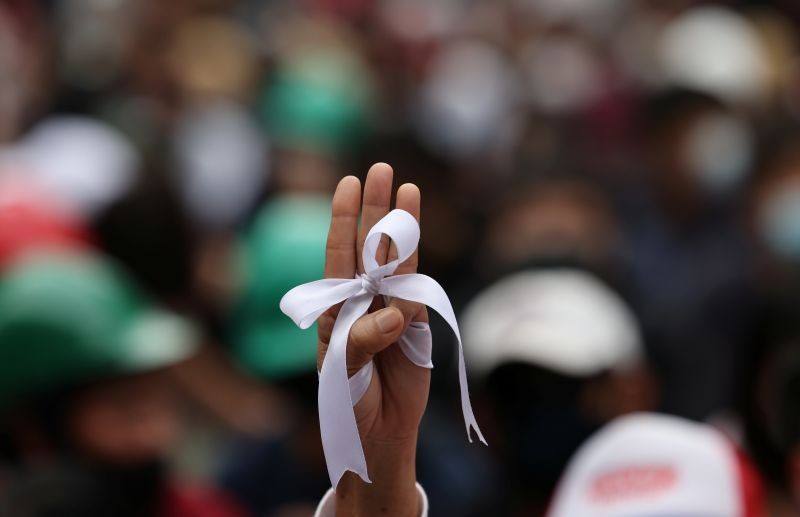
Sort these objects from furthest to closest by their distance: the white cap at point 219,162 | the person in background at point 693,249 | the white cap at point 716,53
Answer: the white cap at point 716,53, the white cap at point 219,162, the person in background at point 693,249

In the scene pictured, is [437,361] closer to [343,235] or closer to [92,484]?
[92,484]

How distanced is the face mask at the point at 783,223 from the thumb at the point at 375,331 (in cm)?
310

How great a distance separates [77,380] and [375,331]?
1.29 meters

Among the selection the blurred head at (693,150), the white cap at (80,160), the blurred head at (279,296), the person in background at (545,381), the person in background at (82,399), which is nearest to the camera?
the person in background at (82,399)

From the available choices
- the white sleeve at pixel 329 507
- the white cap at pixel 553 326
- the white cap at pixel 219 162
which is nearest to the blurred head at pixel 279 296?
the white cap at pixel 553 326

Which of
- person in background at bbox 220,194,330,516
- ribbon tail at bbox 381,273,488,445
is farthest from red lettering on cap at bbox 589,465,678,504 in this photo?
person in background at bbox 220,194,330,516

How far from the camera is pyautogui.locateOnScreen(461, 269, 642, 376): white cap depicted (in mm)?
2787

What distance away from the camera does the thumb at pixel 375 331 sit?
1343 mm

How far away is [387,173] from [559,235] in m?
2.54

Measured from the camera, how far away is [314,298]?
1.37m

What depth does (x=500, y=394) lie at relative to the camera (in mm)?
2799

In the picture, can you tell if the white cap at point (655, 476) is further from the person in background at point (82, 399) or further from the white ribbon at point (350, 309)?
the person in background at point (82, 399)

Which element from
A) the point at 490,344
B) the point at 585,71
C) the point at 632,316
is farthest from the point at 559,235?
the point at 585,71

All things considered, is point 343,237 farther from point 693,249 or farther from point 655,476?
point 693,249
